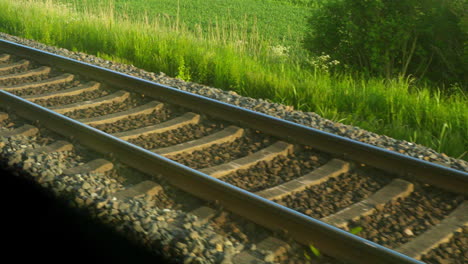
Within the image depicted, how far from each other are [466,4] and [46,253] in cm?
663

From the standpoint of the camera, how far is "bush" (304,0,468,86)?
27.2 feet

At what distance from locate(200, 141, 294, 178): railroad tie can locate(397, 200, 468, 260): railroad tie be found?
1559mm

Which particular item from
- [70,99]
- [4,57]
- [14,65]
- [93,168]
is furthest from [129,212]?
[4,57]

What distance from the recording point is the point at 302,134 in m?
5.25

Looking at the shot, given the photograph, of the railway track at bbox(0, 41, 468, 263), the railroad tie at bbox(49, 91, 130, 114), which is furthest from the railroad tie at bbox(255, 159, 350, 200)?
the railroad tie at bbox(49, 91, 130, 114)

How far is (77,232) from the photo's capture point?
3.73m

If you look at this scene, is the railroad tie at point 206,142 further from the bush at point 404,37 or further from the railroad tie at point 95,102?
the bush at point 404,37

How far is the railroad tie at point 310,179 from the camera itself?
4.25 metres

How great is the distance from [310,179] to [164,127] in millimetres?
1738

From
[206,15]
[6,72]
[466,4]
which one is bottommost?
[206,15]

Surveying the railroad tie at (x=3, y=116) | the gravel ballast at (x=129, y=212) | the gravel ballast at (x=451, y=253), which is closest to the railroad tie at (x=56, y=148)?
the gravel ballast at (x=129, y=212)

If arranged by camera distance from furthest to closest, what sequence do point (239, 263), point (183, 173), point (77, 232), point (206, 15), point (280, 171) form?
point (206, 15) < point (280, 171) < point (183, 173) < point (77, 232) < point (239, 263)

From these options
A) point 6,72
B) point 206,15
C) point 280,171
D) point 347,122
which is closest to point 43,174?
point 280,171

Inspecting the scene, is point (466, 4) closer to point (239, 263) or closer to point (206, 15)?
point (239, 263)
